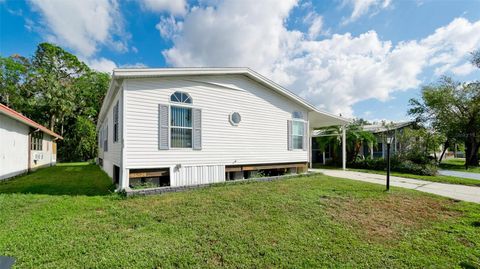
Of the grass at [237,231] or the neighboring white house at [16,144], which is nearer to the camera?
the grass at [237,231]

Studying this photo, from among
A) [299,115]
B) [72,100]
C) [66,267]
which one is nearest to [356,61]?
[299,115]

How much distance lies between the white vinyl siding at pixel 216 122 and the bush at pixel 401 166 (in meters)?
6.80

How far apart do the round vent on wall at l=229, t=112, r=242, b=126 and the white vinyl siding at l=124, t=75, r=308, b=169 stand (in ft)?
0.47

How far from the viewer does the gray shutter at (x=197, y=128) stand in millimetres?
7363

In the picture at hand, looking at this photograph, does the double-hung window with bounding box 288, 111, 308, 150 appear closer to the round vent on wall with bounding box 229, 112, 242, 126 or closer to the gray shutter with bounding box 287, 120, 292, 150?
the gray shutter with bounding box 287, 120, 292, 150

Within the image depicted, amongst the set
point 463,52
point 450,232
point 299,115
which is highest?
point 463,52

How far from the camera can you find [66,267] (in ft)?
8.52

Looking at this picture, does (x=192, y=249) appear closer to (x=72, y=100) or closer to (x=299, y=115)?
(x=299, y=115)

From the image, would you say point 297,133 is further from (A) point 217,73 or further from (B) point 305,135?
(A) point 217,73

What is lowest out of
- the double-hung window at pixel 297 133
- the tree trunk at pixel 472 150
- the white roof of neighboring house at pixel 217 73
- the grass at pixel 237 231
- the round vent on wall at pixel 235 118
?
the grass at pixel 237 231

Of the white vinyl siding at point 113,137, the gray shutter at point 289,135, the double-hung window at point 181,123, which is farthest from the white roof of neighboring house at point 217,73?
the gray shutter at point 289,135

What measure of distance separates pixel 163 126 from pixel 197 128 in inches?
45.5

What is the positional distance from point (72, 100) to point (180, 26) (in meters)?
20.3

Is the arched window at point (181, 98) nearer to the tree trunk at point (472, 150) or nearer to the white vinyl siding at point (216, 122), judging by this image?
the white vinyl siding at point (216, 122)
